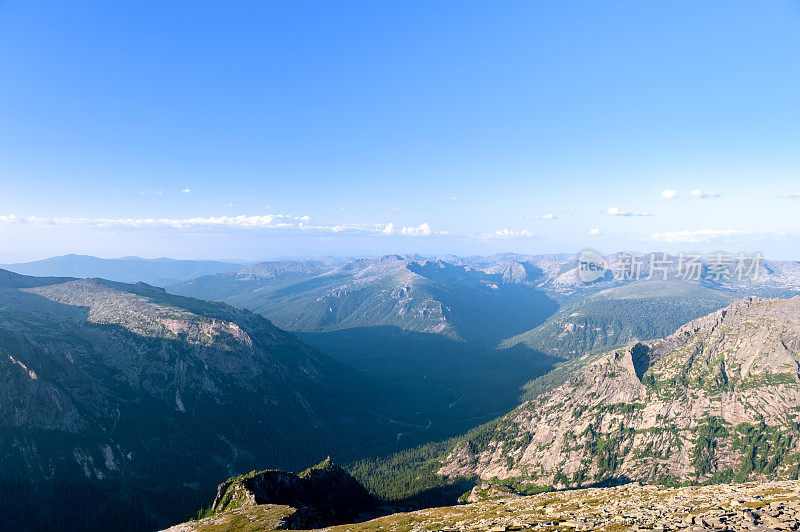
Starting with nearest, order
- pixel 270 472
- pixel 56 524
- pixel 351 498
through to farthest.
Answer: pixel 270 472
pixel 351 498
pixel 56 524

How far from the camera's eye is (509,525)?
256 ft

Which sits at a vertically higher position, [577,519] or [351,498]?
[577,519]

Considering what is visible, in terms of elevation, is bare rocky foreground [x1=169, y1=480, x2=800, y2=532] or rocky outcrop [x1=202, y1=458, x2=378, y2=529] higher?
bare rocky foreground [x1=169, y1=480, x2=800, y2=532]

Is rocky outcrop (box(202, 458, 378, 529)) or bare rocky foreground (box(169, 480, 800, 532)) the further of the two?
rocky outcrop (box(202, 458, 378, 529))

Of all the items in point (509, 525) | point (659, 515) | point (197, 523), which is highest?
point (659, 515)

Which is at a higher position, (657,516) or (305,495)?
(657,516)

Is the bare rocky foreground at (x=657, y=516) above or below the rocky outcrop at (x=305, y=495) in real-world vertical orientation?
above

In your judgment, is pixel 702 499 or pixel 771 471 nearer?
pixel 702 499

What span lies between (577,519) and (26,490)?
288m

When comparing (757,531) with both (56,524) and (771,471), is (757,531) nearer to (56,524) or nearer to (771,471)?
(771,471)

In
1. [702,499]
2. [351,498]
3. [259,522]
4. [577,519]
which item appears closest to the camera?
[577,519]

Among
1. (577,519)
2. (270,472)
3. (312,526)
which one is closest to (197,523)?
(270,472)

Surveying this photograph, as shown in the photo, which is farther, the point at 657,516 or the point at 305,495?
the point at 305,495

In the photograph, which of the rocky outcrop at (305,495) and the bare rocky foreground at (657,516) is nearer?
the bare rocky foreground at (657,516)
